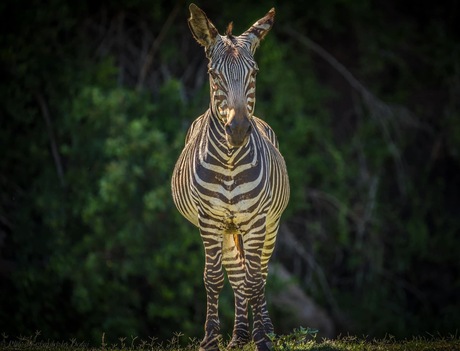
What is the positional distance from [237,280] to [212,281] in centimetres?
61

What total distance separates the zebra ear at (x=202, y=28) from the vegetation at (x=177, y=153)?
22.4 ft

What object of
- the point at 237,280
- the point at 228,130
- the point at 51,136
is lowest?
the point at 237,280

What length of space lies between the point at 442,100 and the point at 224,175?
39.0 feet

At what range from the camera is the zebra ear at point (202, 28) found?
6.57 meters

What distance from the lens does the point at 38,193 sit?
1420cm

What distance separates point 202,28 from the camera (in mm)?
6648

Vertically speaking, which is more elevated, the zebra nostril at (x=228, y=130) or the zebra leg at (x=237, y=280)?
the zebra nostril at (x=228, y=130)

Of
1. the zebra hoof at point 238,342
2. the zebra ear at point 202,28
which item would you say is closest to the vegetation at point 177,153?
the zebra hoof at point 238,342

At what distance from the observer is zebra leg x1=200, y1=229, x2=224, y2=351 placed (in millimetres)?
6816

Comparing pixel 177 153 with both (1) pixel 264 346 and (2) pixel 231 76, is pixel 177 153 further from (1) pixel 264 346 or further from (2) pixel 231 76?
(2) pixel 231 76

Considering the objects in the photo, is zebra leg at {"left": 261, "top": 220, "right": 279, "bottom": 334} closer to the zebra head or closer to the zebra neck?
the zebra neck

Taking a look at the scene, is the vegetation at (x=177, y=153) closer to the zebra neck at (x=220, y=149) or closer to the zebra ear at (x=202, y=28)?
the zebra neck at (x=220, y=149)

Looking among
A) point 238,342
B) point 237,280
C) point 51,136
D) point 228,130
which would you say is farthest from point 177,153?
point 228,130

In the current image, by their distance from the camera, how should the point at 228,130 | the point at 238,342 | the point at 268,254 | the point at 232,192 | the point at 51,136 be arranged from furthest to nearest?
the point at 51,136 → the point at 268,254 → the point at 238,342 → the point at 232,192 → the point at 228,130
